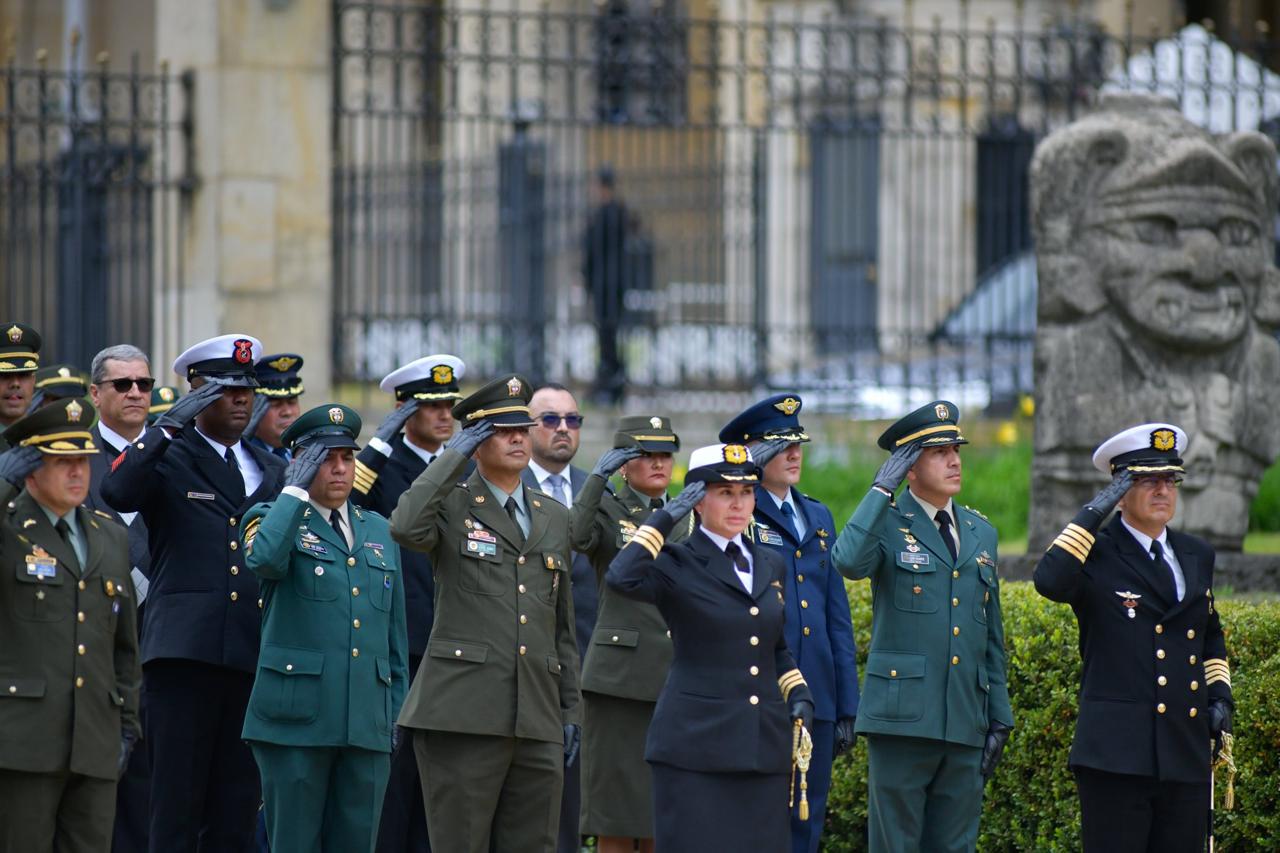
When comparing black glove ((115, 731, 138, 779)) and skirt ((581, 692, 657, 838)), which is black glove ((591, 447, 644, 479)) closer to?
skirt ((581, 692, 657, 838))

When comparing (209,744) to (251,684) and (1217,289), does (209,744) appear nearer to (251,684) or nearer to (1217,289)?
(251,684)

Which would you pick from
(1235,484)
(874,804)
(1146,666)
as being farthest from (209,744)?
(1235,484)

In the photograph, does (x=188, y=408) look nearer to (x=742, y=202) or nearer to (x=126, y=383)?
(x=126, y=383)

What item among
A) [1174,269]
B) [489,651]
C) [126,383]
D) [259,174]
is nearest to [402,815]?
[489,651]

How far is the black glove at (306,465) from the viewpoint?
7.14 meters

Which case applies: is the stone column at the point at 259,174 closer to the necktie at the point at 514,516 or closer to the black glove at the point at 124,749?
the necktie at the point at 514,516

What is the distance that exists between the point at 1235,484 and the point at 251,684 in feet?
18.8

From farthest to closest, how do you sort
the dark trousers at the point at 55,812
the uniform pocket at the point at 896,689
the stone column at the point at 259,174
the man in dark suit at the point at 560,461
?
the stone column at the point at 259,174, the man in dark suit at the point at 560,461, the uniform pocket at the point at 896,689, the dark trousers at the point at 55,812

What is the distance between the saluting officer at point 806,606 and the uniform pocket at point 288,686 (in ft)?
5.42

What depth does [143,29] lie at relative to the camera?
2634 centimetres

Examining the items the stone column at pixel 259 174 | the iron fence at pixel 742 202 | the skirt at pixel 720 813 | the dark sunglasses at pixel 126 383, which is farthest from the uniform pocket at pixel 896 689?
the iron fence at pixel 742 202

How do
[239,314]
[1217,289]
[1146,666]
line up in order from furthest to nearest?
[239,314], [1217,289], [1146,666]

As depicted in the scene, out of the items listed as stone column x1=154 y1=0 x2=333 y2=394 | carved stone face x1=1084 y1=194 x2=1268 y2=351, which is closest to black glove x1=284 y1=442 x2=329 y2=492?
carved stone face x1=1084 y1=194 x2=1268 y2=351

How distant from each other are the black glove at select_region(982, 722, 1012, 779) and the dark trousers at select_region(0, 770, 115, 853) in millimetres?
2920
